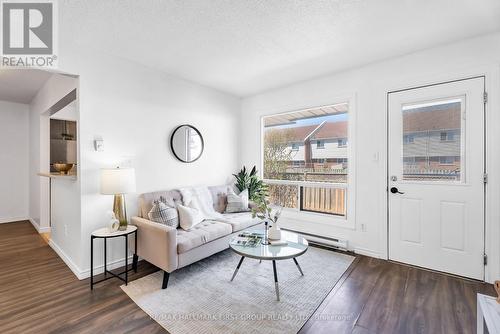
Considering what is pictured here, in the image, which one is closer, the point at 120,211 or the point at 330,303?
the point at 330,303

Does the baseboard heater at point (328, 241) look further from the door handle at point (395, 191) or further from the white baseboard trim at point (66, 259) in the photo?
the white baseboard trim at point (66, 259)

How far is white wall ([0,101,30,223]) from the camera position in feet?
15.8

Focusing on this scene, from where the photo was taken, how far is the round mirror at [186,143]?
3475mm

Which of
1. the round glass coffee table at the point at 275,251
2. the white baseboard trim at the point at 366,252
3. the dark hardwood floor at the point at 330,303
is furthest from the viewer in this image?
the white baseboard trim at the point at 366,252

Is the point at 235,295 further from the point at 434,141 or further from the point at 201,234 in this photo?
the point at 434,141

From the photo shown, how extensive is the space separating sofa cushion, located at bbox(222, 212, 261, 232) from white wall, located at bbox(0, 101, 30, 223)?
4.83 m

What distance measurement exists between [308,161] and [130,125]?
279cm

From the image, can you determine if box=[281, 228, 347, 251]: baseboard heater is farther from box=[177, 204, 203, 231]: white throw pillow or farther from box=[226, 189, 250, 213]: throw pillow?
box=[177, 204, 203, 231]: white throw pillow

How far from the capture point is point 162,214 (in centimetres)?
270

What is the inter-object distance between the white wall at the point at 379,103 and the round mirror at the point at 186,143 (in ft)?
4.88

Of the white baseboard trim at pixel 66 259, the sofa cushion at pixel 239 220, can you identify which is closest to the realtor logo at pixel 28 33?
the white baseboard trim at pixel 66 259

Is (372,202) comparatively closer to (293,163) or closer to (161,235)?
(293,163)

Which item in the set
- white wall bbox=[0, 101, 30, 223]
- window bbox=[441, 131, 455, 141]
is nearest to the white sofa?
window bbox=[441, 131, 455, 141]

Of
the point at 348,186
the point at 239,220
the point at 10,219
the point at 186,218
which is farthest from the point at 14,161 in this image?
the point at 348,186
